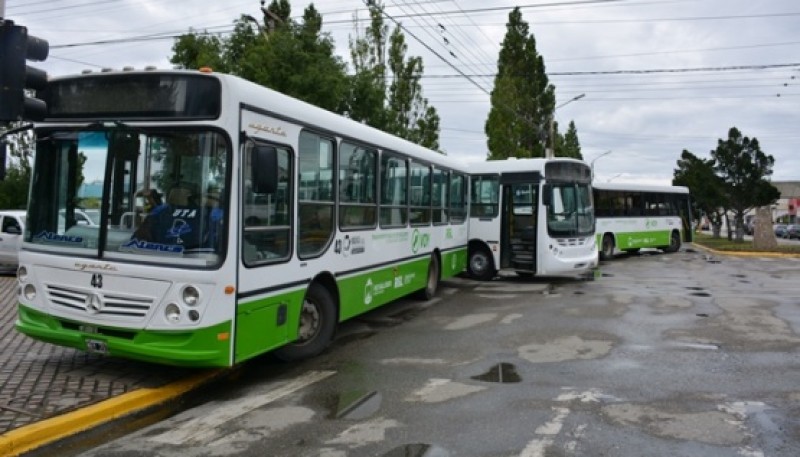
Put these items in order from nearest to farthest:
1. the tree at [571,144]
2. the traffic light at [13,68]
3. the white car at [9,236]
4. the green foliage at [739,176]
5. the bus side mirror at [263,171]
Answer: the traffic light at [13,68] < the bus side mirror at [263,171] < the white car at [9,236] < the green foliage at [739,176] < the tree at [571,144]

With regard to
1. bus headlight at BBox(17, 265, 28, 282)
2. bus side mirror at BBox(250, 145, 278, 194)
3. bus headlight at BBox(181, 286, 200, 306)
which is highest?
bus side mirror at BBox(250, 145, 278, 194)

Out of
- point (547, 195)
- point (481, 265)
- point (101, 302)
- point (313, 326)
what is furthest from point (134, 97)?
point (481, 265)

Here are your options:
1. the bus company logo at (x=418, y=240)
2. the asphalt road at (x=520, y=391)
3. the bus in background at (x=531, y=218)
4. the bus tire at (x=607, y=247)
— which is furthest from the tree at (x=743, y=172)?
the bus company logo at (x=418, y=240)

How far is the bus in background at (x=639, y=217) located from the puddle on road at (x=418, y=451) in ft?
64.2

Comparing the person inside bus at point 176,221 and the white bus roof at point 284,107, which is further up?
the white bus roof at point 284,107

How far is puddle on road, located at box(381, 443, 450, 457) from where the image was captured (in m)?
4.58

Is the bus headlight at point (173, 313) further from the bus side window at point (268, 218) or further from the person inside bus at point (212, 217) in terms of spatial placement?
the bus side window at point (268, 218)

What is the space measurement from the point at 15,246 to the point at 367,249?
10703 mm

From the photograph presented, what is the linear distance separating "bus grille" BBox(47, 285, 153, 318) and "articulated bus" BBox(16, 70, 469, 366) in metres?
0.01

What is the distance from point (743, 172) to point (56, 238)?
3814 cm

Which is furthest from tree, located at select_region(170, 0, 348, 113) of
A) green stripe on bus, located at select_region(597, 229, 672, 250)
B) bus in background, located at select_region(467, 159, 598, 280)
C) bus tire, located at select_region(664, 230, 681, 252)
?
bus tire, located at select_region(664, 230, 681, 252)

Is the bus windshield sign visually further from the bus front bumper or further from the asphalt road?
the asphalt road

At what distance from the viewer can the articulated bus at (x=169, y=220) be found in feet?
18.6

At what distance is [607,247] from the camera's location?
24156 mm
